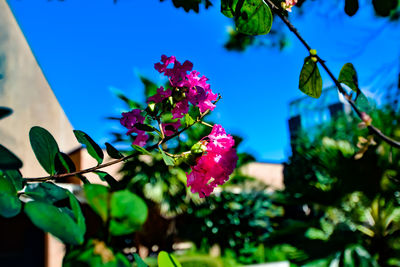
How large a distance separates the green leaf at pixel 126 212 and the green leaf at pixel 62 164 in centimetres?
25

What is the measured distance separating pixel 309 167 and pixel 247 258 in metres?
2.48

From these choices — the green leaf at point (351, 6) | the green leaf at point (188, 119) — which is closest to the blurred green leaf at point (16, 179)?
the green leaf at point (188, 119)

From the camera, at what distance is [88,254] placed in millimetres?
182

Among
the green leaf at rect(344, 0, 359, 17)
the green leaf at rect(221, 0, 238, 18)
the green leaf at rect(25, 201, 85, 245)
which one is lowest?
the green leaf at rect(25, 201, 85, 245)

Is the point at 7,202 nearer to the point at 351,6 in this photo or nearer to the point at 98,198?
the point at 98,198

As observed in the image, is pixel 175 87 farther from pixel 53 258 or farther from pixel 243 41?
pixel 53 258

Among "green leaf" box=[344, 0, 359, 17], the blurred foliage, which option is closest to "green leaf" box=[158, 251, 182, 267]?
"green leaf" box=[344, 0, 359, 17]

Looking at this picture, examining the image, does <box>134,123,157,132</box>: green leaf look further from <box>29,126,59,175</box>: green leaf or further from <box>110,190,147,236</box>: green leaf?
<box>110,190,147,236</box>: green leaf

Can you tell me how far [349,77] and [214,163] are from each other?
0.73 feet

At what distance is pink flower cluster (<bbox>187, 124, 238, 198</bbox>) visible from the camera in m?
0.51

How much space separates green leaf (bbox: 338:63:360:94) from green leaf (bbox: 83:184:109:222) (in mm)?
408

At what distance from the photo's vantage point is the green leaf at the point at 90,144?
0.43 m

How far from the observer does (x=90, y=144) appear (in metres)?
0.44

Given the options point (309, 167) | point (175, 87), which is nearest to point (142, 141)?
point (175, 87)
